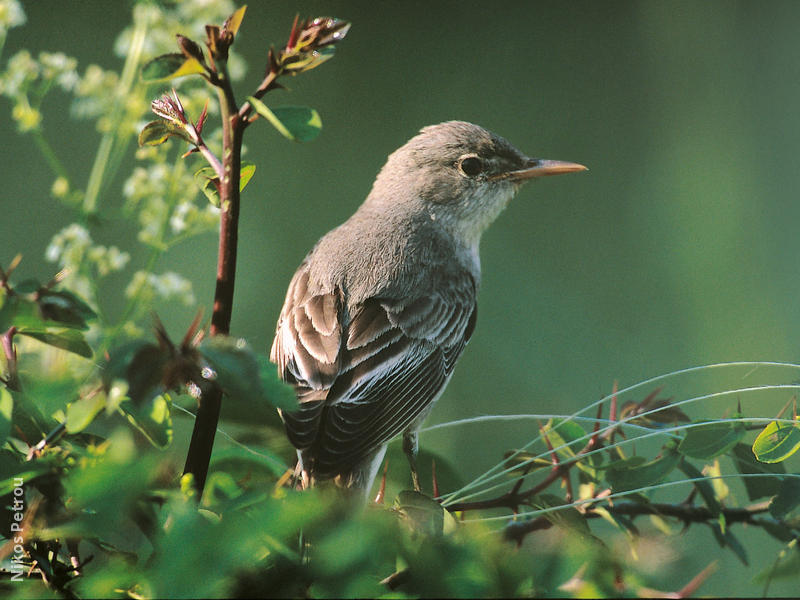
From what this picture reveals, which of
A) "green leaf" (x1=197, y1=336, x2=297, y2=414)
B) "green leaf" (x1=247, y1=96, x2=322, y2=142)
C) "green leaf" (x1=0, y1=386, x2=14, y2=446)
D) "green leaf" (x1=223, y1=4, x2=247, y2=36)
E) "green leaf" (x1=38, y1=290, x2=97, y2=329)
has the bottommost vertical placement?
"green leaf" (x1=0, y1=386, x2=14, y2=446)

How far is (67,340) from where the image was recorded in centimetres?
97

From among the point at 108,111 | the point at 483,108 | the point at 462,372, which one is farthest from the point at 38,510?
the point at 483,108

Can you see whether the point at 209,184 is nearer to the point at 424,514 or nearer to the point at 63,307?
the point at 63,307

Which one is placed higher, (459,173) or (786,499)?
(459,173)

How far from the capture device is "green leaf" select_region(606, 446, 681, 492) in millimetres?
1181

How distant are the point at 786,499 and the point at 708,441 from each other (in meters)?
0.12

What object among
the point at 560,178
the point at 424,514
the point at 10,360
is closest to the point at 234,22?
the point at 10,360

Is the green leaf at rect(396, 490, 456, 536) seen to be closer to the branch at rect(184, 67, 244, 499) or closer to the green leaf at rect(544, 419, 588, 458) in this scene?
the branch at rect(184, 67, 244, 499)

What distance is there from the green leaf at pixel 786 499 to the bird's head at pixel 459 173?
6.60 feet

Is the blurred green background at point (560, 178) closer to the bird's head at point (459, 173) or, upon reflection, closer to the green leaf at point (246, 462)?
the bird's head at point (459, 173)

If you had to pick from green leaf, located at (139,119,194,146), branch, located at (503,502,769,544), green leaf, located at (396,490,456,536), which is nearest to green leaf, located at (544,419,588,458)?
branch, located at (503,502,769,544)

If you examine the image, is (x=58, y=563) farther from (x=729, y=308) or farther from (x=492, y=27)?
(x=492, y=27)

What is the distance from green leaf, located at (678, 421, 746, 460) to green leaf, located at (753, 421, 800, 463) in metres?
0.04

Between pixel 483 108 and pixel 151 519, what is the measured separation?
420cm
